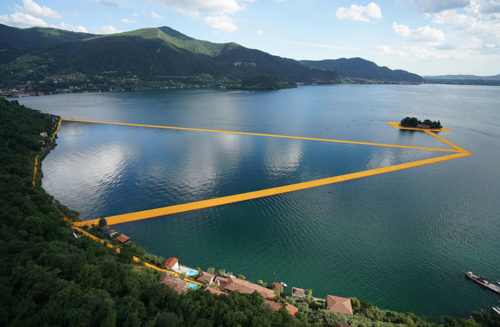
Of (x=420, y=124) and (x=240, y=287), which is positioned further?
(x=420, y=124)

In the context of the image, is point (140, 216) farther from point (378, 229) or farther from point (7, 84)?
point (7, 84)

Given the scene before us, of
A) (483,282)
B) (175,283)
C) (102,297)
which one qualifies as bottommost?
(483,282)

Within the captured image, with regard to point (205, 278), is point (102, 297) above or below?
above

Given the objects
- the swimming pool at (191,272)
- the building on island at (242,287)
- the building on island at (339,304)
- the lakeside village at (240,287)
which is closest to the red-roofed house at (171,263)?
the lakeside village at (240,287)

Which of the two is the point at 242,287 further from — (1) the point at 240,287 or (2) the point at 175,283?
(2) the point at 175,283

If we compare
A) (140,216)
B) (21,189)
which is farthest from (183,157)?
(21,189)

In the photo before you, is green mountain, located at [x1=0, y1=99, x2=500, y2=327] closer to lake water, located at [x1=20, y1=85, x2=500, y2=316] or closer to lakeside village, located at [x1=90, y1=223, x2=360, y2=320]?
lakeside village, located at [x1=90, y1=223, x2=360, y2=320]

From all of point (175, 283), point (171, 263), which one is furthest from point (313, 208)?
point (175, 283)
